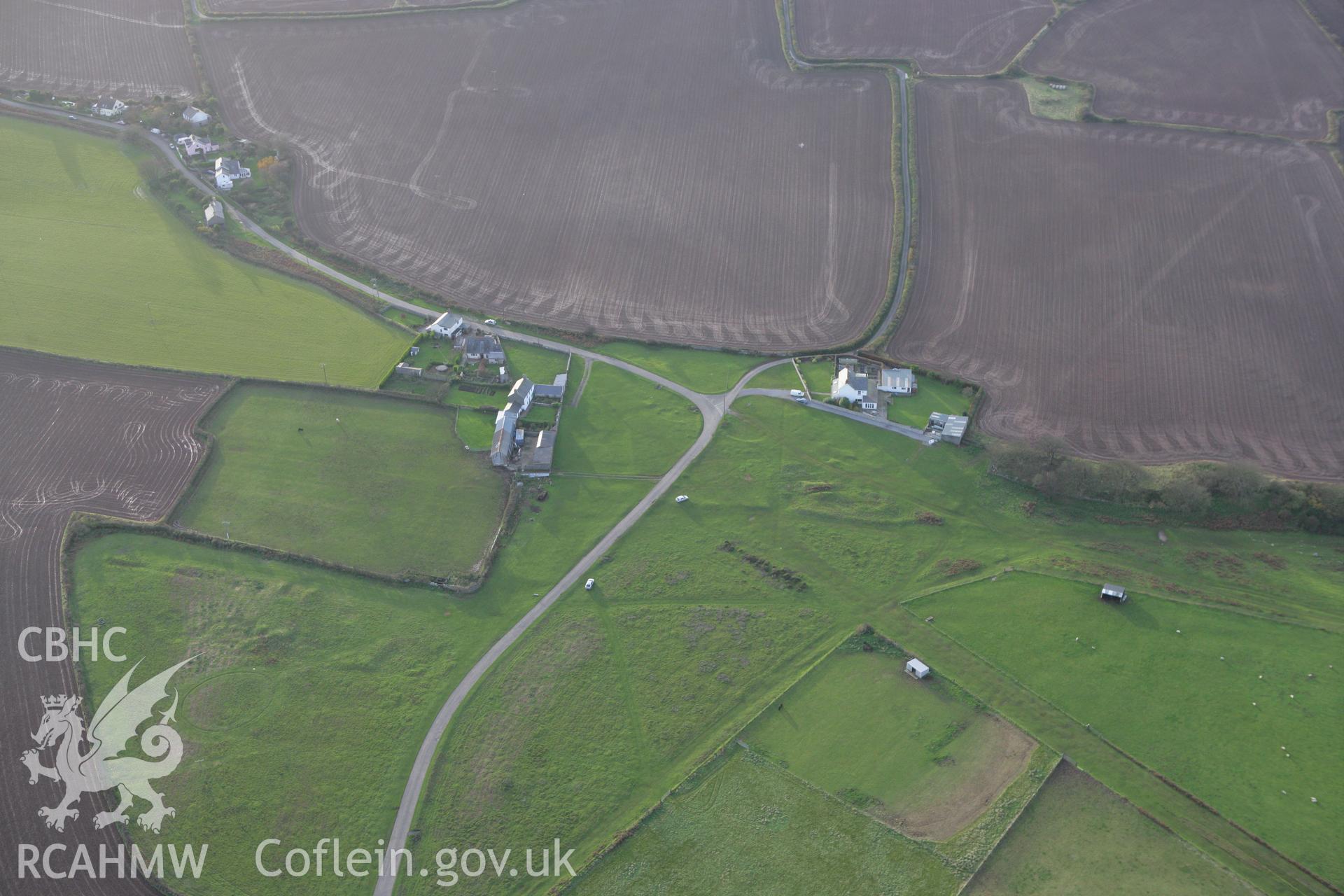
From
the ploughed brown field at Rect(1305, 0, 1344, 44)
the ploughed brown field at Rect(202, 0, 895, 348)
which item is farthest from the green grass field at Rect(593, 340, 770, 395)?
the ploughed brown field at Rect(1305, 0, 1344, 44)

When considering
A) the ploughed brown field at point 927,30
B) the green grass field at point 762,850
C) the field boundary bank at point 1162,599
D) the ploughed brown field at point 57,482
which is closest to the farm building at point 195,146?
the ploughed brown field at point 57,482

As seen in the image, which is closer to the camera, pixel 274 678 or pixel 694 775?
pixel 694 775

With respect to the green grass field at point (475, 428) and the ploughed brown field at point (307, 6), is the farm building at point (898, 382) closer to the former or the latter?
the green grass field at point (475, 428)

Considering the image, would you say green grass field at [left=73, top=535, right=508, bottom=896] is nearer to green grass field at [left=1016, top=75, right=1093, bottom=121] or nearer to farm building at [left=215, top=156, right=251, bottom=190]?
farm building at [left=215, top=156, right=251, bottom=190]

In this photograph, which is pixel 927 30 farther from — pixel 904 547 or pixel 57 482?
pixel 57 482

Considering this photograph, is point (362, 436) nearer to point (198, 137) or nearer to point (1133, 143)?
point (198, 137)

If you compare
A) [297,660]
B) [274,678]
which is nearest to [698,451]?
[297,660]
